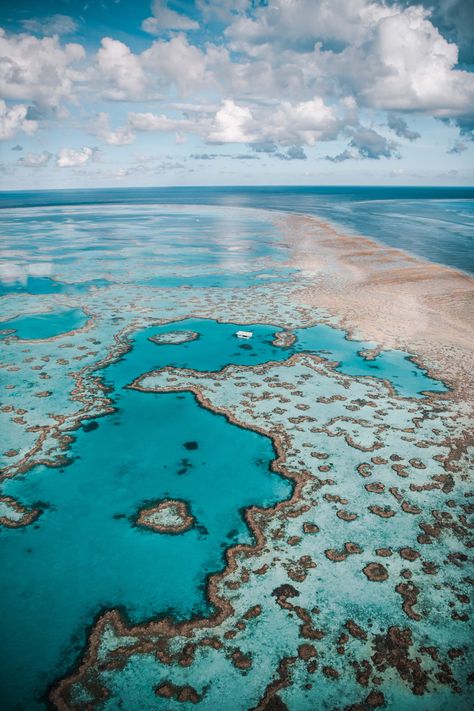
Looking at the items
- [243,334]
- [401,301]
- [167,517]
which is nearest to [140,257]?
[243,334]

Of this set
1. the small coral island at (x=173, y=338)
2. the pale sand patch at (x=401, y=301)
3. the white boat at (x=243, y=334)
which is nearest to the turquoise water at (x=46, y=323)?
the small coral island at (x=173, y=338)

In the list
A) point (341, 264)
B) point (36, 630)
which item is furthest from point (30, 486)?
point (341, 264)

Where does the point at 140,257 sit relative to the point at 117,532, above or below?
above

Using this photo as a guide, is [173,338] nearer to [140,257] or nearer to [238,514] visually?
[238,514]

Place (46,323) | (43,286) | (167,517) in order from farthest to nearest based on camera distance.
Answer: (43,286) → (46,323) → (167,517)

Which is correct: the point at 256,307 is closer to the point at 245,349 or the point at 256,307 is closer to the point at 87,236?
the point at 245,349
